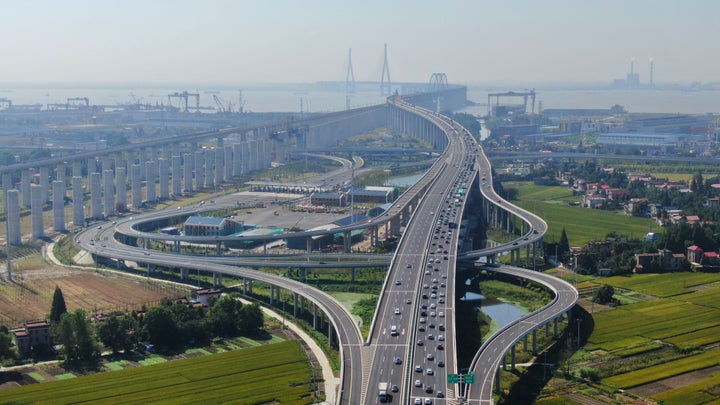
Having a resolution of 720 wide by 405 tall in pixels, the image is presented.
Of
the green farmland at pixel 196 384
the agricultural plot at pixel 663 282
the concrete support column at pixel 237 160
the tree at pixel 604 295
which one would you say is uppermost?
the concrete support column at pixel 237 160

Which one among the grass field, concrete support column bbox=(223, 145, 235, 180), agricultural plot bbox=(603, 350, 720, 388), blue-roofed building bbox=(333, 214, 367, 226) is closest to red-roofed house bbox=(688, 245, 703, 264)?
the grass field

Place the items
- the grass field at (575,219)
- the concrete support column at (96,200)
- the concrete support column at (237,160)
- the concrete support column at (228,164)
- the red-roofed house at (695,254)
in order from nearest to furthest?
the red-roofed house at (695,254), the grass field at (575,219), the concrete support column at (96,200), the concrete support column at (228,164), the concrete support column at (237,160)

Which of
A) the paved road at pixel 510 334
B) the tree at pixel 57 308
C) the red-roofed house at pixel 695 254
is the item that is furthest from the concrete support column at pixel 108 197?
the red-roofed house at pixel 695 254

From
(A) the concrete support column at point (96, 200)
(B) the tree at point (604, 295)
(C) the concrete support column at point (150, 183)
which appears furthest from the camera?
(C) the concrete support column at point (150, 183)

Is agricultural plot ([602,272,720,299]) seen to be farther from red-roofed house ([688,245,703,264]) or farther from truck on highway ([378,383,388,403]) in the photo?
truck on highway ([378,383,388,403])

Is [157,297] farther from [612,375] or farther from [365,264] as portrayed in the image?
[612,375]

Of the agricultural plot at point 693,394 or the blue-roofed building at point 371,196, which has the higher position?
the blue-roofed building at point 371,196

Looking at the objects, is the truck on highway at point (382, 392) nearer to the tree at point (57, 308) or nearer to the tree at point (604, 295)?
the tree at point (57, 308)
